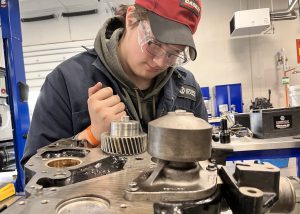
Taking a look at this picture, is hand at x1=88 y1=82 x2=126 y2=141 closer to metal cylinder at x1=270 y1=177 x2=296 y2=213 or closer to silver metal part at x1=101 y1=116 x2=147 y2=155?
silver metal part at x1=101 y1=116 x2=147 y2=155

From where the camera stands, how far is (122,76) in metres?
1.03

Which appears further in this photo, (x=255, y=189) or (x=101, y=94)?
(x=101, y=94)

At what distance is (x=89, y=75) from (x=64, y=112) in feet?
0.59

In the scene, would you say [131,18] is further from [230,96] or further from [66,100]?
[230,96]

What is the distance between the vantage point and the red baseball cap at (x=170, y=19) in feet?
2.68

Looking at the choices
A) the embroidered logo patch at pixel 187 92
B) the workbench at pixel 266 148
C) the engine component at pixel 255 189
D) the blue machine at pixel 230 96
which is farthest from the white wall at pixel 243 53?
the engine component at pixel 255 189

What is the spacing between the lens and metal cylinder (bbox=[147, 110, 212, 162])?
0.36 metres

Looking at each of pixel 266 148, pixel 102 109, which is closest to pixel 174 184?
pixel 102 109

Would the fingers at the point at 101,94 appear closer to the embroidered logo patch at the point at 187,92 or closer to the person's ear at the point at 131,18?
the person's ear at the point at 131,18

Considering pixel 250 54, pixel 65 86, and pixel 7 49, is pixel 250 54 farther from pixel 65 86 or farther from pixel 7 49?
pixel 65 86

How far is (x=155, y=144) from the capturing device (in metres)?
0.39

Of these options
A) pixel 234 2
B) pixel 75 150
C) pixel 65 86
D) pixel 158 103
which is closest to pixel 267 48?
pixel 234 2

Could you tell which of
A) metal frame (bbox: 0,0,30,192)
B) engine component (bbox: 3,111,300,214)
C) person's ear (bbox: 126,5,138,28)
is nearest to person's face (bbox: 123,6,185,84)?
person's ear (bbox: 126,5,138,28)

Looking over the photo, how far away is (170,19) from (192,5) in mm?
99
